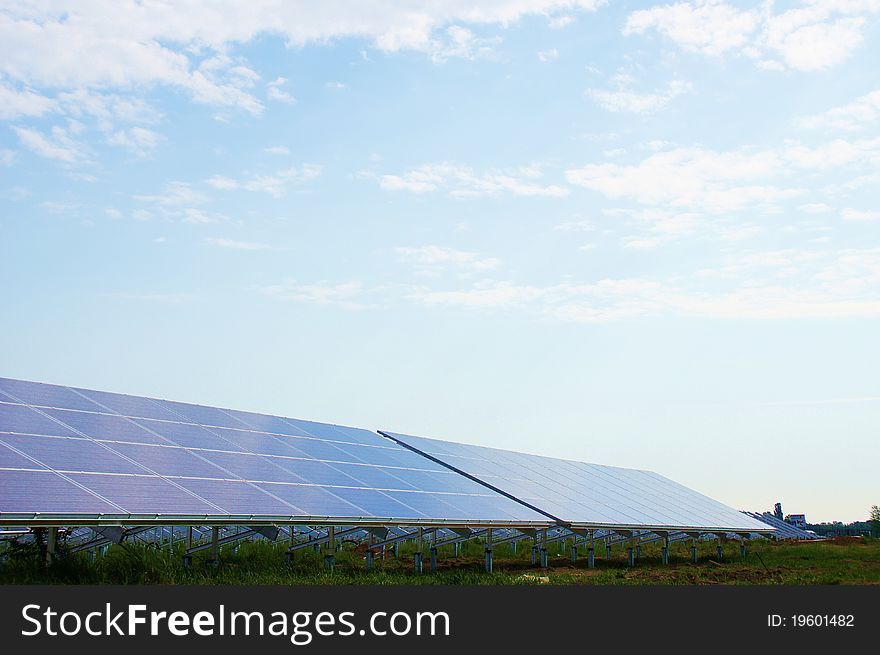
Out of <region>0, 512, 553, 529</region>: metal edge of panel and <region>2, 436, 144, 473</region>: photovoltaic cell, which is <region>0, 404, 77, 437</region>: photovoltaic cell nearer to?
<region>2, 436, 144, 473</region>: photovoltaic cell

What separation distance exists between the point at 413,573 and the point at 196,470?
24.5 ft

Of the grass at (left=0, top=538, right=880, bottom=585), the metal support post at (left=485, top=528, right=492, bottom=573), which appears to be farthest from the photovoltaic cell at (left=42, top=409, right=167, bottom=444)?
the metal support post at (left=485, top=528, right=492, bottom=573)

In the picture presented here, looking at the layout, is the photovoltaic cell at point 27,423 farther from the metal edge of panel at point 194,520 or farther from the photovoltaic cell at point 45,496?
the metal edge of panel at point 194,520

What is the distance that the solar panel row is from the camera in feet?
55.2

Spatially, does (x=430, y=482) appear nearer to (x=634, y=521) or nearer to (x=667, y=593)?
(x=634, y=521)

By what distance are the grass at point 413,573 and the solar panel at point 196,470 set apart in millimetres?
1516

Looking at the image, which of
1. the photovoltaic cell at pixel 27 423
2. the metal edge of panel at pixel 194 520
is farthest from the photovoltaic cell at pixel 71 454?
the metal edge of panel at pixel 194 520

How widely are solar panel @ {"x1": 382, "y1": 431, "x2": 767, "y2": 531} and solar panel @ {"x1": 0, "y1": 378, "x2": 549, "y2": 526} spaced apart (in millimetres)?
2098

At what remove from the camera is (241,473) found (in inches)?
831

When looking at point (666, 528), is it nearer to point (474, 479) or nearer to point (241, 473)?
point (474, 479)

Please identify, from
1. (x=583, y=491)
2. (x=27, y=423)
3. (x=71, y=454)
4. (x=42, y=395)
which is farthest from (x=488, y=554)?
(x=27, y=423)

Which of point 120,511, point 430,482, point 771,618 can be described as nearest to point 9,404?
point 120,511

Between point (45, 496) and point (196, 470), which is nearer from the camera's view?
point (45, 496)

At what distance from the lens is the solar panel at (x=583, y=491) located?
30094 mm
